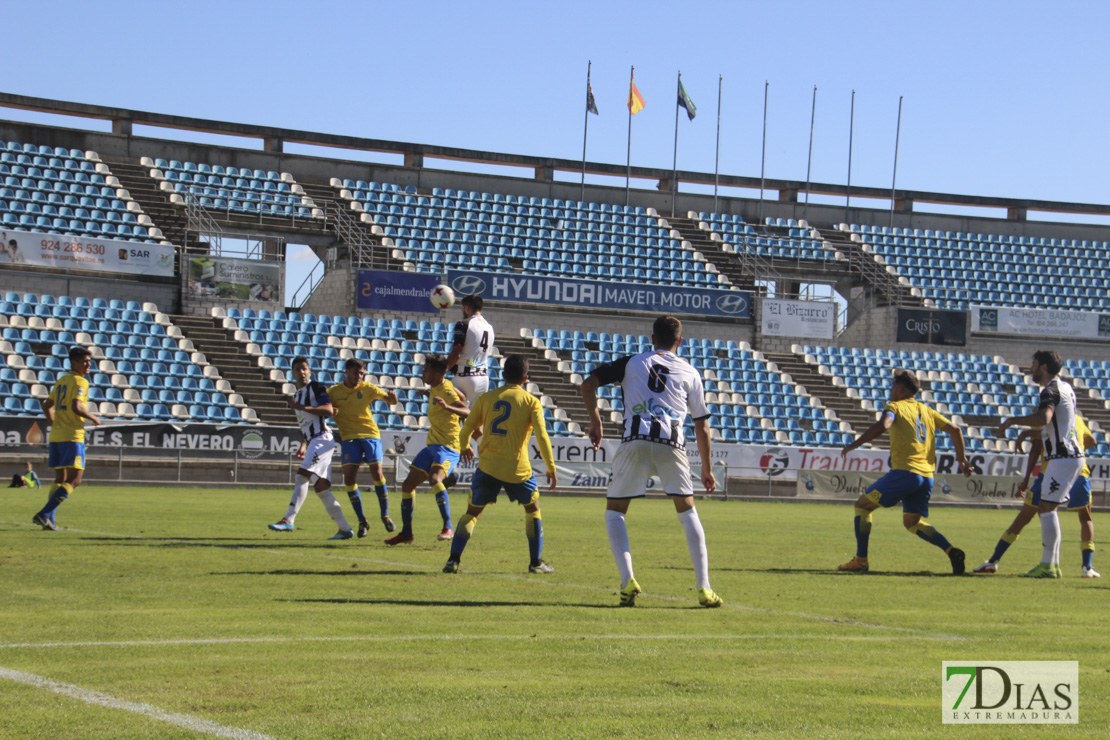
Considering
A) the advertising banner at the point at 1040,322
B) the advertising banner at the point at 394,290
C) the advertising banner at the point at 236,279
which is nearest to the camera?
the advertising banner at the point at 236,279

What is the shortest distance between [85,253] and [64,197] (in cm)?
290

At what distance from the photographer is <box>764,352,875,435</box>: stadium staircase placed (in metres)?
39.5

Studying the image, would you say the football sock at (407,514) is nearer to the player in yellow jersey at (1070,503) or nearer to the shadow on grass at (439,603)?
the shadow on grass at (439,603)

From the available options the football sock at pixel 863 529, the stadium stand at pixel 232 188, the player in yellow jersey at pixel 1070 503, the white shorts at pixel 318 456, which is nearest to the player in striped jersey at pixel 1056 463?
the player in yellow jersey at pixel 1070 503

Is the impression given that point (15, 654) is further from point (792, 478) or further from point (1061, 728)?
point (792, 478)

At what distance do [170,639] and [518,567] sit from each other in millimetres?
5090

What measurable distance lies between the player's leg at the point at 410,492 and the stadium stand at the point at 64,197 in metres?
27.7

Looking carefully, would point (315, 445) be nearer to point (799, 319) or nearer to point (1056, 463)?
point (1056, 463)

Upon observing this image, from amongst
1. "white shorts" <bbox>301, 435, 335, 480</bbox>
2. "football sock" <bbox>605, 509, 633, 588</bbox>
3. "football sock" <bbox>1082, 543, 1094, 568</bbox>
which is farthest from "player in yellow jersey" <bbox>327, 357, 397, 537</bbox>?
"football sock" <bbox>1082, 543, 1094, 568</bbox>

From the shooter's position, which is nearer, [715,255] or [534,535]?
[534,535]

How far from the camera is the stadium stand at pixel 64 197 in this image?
3681 cm

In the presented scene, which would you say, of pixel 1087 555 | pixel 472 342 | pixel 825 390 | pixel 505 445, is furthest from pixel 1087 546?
pixel 825 390

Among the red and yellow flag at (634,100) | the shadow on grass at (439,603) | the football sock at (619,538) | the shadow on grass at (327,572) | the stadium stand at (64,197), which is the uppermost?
the red and yellow flag at (634,100)

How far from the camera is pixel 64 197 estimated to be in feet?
125
